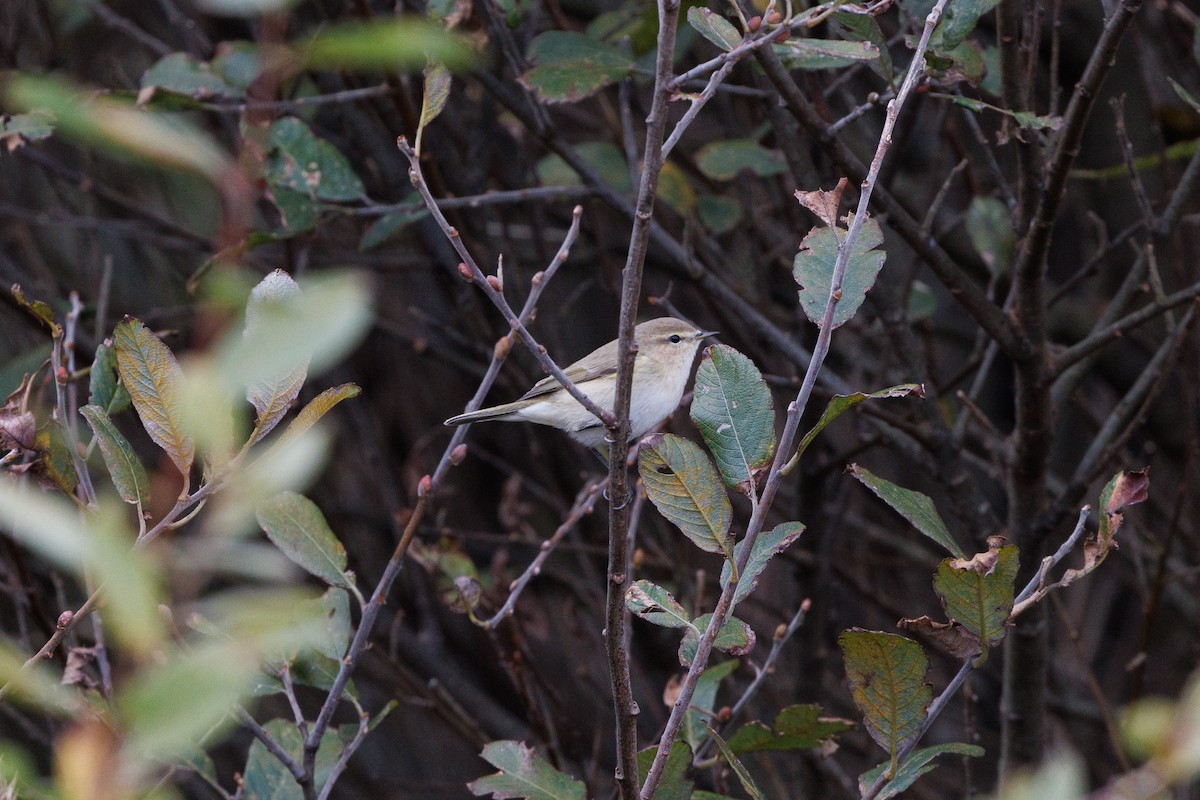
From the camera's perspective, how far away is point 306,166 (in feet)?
10.3

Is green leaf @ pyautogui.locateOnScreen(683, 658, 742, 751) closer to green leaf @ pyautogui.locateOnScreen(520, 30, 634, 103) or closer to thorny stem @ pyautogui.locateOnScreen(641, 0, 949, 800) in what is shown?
thorny stem @ pyautogui.locateOnScreen(641, 0, 949, 800)

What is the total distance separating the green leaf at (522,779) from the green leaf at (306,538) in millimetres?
419

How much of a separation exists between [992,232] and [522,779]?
208 centimetres

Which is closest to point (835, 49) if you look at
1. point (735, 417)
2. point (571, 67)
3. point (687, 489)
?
point (735, 417)

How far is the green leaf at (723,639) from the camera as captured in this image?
1667 millimetres

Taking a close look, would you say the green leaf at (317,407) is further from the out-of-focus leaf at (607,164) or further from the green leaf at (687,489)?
the out-of-focus leaf at (607,164)

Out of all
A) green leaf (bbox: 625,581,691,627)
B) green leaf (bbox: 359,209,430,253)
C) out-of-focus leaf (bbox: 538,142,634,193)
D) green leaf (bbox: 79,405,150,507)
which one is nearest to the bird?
out-of-focus leaf (bbox: 538,142,634,193)

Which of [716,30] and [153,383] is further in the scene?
[716,30]

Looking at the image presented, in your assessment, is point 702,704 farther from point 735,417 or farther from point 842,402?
point 842,402

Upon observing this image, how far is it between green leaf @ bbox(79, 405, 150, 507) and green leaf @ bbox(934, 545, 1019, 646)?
1.08 metres

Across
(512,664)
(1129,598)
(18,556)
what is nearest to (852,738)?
(512,664)

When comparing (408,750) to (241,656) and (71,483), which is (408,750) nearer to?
(71,483)

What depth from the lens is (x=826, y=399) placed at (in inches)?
119

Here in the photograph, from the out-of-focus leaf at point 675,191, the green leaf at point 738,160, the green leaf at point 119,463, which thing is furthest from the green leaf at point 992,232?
the green leaf at point 119,463
